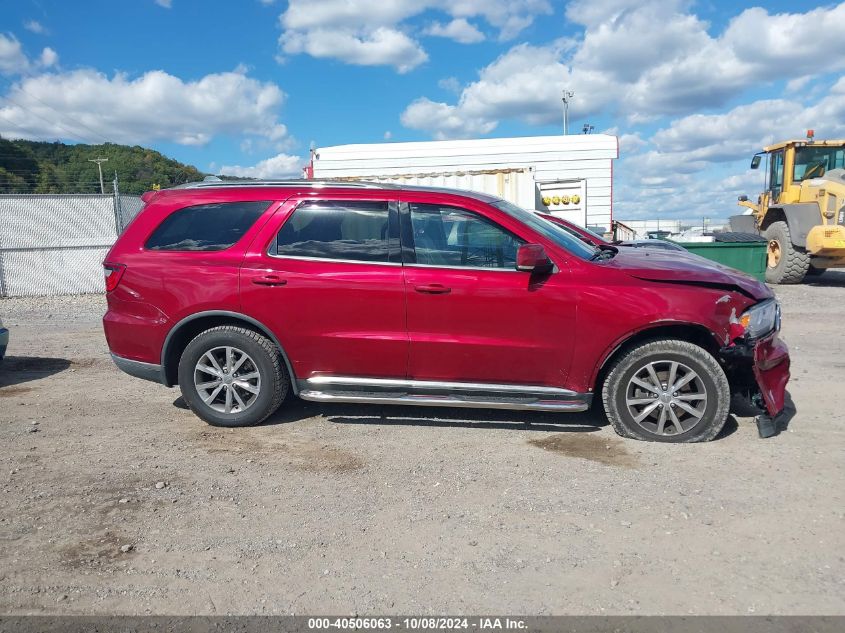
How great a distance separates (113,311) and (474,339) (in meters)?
2.96

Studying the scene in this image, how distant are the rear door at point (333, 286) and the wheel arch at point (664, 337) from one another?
1.49 metres

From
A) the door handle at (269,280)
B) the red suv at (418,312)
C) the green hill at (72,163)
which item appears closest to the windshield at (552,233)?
the red suv at (418,312)

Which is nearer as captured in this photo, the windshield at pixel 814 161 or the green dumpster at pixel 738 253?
the green dumpster at pixel 738 253

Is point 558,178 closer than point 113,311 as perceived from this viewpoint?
No

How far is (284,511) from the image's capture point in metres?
3.68

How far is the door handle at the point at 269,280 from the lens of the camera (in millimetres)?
4855

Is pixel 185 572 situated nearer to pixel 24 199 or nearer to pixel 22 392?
pixel 22 392

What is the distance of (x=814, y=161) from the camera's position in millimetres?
14805

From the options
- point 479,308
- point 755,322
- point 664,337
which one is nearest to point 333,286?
point 479,308

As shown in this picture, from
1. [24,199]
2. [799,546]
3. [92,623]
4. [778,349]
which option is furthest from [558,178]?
[92,623]

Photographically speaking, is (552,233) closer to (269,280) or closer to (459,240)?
(459,240)

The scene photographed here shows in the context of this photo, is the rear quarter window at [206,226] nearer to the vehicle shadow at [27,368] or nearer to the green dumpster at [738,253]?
the vehicle shadow at [27,368]

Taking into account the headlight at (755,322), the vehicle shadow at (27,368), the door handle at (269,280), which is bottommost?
the vehicle shadow at (27,368)

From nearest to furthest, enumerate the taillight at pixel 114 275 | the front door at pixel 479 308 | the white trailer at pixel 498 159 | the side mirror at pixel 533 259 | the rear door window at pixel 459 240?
the side mirror at pixel 533 259 < the front door at pixel 479 308 < the rear door window at pixel 459 240 < the taillight at pixel 114 275 < the white trailer at pixel 498 159
